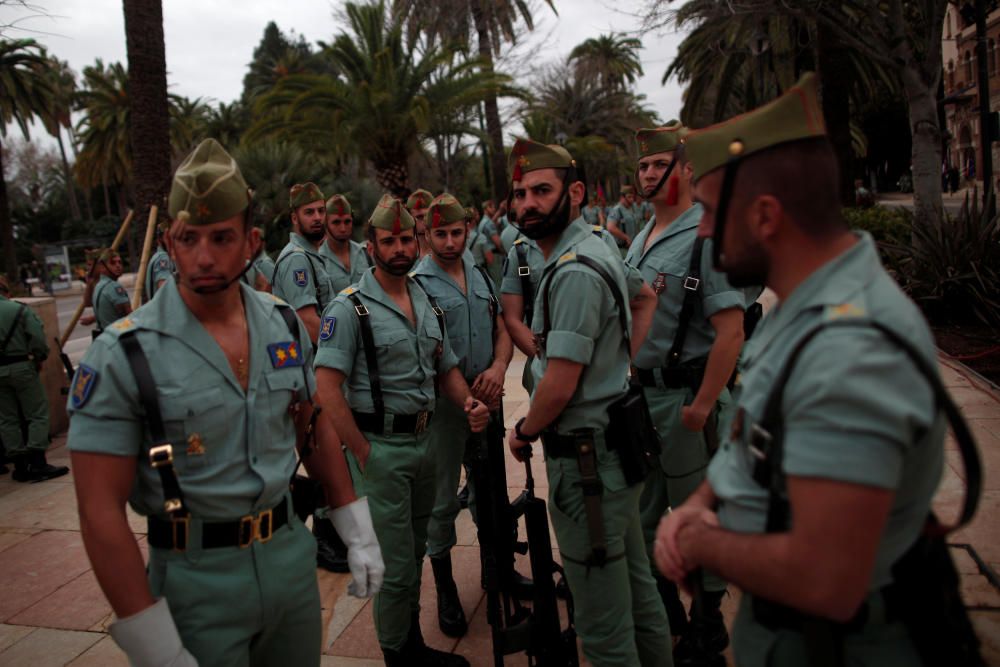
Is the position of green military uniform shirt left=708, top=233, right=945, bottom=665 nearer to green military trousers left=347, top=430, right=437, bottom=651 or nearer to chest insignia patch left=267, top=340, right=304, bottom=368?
chest insignia patch left=267, top=340, right=304, bottom=368

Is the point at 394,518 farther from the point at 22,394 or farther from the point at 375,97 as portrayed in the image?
the point at 375,97

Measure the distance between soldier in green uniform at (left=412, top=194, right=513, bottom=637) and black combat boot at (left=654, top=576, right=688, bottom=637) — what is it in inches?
44.7

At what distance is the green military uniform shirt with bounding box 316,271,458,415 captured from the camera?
341 cm

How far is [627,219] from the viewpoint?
17.0 m

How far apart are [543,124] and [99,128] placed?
20.7 metres

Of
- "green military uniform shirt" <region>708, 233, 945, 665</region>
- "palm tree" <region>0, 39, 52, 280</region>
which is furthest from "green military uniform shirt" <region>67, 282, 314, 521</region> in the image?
"palm tree" <region>0, 39, 52, 280</region>

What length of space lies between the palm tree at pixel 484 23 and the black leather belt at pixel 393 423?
18.0 m

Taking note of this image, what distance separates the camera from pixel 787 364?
1.43m

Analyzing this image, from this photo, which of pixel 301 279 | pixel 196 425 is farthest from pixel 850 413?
pixel 301 279

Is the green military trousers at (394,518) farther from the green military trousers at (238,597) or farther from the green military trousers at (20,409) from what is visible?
the green military trousers at (20,409)

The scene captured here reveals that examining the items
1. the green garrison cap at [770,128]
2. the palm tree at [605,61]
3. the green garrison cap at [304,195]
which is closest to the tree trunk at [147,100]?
the green garrison cap at [304,195]

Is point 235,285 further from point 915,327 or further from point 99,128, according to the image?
point 99,128

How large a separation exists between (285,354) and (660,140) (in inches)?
99.8

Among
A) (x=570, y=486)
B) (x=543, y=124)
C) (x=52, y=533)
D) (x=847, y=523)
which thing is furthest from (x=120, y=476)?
(x=543, y=124)
